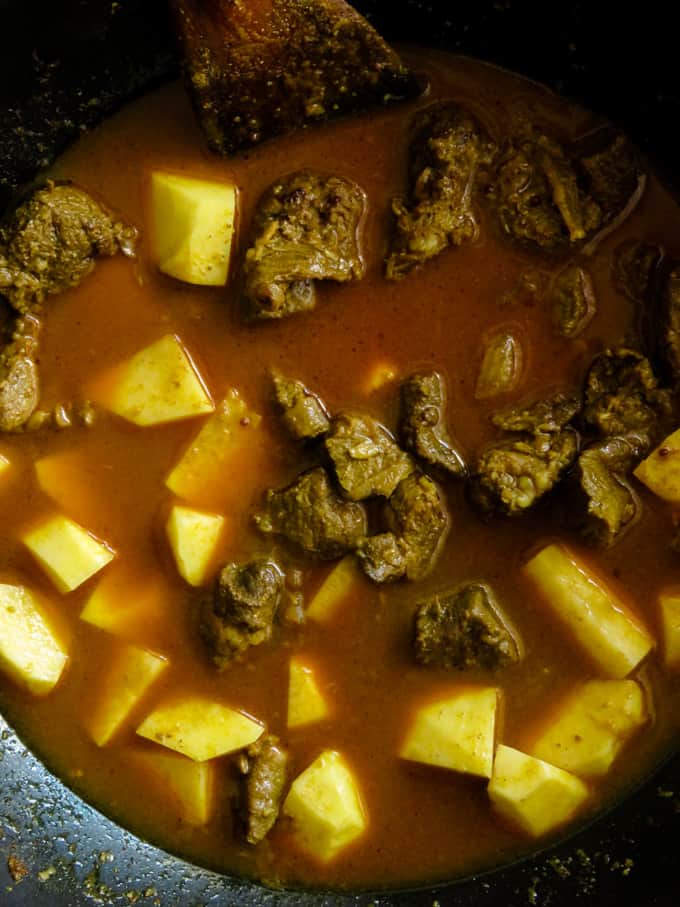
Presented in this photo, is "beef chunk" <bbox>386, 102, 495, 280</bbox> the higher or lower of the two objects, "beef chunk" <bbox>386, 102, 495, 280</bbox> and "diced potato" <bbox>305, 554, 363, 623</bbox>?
the higher

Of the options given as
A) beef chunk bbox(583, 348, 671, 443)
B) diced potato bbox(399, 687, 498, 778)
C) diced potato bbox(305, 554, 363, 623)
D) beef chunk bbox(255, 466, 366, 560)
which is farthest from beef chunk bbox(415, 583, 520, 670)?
beef chunk bbox(583, 348, 671, 443)

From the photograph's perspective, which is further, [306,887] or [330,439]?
[306,887]

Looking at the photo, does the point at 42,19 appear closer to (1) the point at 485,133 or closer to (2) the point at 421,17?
(2) the point at 421,17

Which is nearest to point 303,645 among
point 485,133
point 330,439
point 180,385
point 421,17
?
point 330,439

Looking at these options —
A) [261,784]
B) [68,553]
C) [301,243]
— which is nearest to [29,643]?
[68,553]

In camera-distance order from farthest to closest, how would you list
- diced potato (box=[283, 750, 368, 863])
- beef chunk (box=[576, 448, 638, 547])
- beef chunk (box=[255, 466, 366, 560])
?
diced potato (box=[283, 750, 368, 863]) → beef chunk (box=[255, 466, 366, 560]) → beef chunk (box=[576, 448, 638, 547])

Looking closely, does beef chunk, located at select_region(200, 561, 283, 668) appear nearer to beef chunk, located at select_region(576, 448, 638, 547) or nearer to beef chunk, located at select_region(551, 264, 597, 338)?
beef chunk, located at select_region(576, 448, 638, 547)
